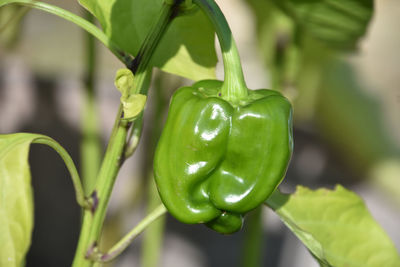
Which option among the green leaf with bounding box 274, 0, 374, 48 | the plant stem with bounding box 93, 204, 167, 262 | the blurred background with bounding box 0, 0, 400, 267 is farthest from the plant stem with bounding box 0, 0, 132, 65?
the blurred background with bounding box 0, 0, 400, 267

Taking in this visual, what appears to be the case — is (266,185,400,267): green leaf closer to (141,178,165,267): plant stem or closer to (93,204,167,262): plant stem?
(93,204,167,262): plant stem

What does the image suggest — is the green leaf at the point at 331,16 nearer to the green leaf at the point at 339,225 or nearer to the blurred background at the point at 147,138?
the green leaf at the point at 339,225

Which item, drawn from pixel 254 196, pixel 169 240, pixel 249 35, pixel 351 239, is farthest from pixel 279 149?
pixel 249 35

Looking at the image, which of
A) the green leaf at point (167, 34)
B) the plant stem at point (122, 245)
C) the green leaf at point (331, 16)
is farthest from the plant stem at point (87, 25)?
the green leaf at point (331, 16)

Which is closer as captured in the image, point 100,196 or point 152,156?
point 100,196

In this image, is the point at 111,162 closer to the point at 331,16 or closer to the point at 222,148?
the point at 222,148

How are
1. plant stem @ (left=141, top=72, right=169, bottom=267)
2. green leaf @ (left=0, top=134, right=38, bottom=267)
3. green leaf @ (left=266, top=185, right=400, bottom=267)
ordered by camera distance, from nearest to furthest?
1. green leaf @ (left=0, top=134, right=38, bottom=267)
2. green leaf @ (left=266, top=185, right=400, bottom=267)
3. plant stem @ (left=141, top=72, right=169, bottom=267)

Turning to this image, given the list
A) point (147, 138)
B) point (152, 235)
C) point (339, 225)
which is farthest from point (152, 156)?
point (339, 225)

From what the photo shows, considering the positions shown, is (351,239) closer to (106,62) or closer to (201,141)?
(201,141)
